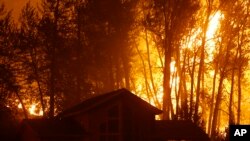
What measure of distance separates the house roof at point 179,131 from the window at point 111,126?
10.6 feet

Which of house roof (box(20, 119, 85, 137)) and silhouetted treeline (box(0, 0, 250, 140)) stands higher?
silhouetted treeline (box(0, 0, 250, 140))

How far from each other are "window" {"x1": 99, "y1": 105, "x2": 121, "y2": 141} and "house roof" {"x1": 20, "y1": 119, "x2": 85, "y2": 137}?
1424 millimetres

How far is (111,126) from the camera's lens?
30.3m

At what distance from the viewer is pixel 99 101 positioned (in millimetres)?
29812

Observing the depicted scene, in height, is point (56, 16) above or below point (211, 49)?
above

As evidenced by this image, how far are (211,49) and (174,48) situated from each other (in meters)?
5.03

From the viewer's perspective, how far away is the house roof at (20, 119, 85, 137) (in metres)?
29.9

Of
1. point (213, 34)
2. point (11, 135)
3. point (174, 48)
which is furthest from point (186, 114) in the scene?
point (11, 135)

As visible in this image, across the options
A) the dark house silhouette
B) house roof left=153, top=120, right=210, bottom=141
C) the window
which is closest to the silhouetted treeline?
house roof left=153, top=120, right=210, bottom=141

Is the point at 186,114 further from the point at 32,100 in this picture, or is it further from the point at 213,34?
the point at 32,100

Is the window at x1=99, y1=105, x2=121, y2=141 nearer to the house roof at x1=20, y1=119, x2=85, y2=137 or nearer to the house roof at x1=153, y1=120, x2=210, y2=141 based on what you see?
the house roof at x1=20, y1=119, x2=85, y2=137

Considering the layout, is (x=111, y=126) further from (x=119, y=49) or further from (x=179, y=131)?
(x=119, y=49)

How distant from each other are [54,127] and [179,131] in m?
8.91

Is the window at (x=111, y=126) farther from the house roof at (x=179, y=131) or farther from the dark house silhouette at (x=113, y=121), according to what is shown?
the house roof at (x=179, y=131)
